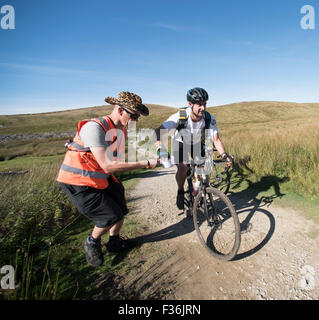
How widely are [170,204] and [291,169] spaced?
389 centimetres

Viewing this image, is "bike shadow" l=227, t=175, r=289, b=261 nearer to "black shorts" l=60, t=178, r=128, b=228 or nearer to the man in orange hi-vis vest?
"black shorts" l=60, t=178, r=128, b=228

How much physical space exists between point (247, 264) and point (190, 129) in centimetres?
261

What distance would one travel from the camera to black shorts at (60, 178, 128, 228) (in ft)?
8.43

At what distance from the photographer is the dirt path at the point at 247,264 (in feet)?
7.68

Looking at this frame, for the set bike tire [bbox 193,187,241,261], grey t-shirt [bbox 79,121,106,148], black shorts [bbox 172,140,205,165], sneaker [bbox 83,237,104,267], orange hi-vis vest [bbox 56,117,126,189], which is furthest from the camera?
black shorts [bbox 172,140,205,165]

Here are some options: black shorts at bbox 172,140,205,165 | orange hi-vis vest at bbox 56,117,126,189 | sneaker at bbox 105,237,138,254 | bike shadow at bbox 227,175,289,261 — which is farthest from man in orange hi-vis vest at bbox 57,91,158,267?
bike shadow at bbox 227,175,289,261

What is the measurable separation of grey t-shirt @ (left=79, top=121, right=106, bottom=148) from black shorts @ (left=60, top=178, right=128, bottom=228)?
65 cm

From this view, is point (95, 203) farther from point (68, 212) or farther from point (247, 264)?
point (68, 212)

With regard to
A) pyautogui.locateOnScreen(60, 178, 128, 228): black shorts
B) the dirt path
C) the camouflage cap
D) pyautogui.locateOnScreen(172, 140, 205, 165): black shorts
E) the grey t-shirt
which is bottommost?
the dirt path

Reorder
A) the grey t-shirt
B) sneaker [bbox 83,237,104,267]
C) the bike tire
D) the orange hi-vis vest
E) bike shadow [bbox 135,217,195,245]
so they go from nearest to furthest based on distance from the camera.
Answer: the grey t-shirt
the orange hi-vis vest
sneaker [bbox 83,237,104,267]
the bike tire
bike shadow [bbox 135,217,195,245]

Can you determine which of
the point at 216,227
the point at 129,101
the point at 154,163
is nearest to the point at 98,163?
the point at 154,163

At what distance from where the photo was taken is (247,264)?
2752 mm
